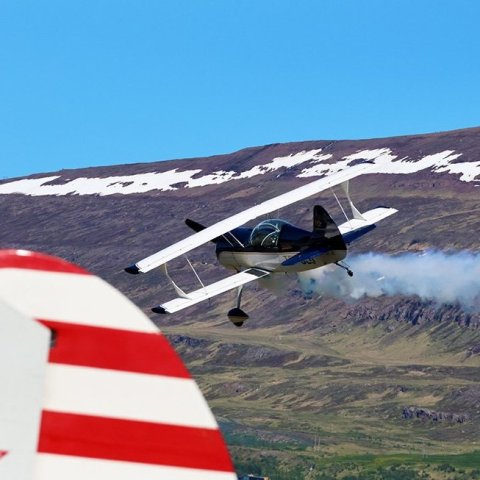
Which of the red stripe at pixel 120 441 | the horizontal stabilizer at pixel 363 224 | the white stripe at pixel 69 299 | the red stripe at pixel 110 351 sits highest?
the horizontal stabilizer at pixel 363 224

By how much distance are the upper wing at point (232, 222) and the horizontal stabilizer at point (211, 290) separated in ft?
14.5

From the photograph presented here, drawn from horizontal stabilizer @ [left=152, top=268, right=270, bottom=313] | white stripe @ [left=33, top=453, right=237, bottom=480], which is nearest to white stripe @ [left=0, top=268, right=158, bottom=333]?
white stripe @ [left=33, top=453, right=237, bottom=480]

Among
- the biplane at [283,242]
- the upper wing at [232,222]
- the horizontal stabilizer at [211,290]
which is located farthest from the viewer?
the biplane at [283,242]

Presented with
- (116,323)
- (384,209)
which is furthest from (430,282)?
(116,323)

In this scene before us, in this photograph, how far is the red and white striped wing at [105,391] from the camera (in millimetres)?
7785

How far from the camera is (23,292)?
7770 mm

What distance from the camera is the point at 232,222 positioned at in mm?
73438

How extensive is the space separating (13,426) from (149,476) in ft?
2.67

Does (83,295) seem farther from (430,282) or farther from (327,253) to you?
(430,282)

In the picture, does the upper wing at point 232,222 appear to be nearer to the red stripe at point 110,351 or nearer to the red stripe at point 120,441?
the red stripe at point 110,351

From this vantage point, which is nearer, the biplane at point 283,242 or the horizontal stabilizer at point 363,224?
the biplane at point 283,242

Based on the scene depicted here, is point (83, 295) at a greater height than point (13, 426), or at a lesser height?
greater

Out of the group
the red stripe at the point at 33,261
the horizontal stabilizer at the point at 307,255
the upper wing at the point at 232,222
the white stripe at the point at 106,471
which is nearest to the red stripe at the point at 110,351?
the red stripe at the point at 33,261

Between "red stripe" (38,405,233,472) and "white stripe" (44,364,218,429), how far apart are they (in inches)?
1.7
